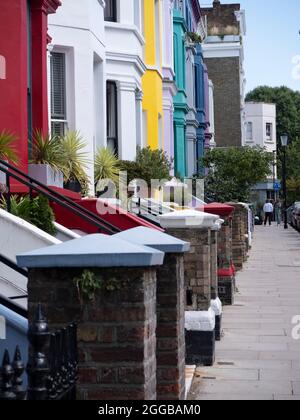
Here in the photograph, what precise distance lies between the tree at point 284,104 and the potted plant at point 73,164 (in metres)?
93.4

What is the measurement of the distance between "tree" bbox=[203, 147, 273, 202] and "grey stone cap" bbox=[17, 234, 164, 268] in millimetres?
26987

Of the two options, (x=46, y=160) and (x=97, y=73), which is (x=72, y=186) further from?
(x=97, y=73)

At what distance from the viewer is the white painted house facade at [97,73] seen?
59.2ft

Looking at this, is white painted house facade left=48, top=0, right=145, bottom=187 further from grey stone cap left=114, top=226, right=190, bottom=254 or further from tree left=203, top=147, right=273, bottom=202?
tree left=203, top=147, right=273, bottom=202

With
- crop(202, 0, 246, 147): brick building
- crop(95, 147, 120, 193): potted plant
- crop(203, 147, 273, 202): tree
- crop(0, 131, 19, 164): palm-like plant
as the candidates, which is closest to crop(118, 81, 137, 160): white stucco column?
crop(95, 147, 120, 193): potted plant

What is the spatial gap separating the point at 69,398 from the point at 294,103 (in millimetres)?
107714

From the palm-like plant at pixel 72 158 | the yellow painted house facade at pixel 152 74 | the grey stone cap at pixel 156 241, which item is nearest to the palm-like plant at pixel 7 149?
the palm-like plant at pixel 72 158

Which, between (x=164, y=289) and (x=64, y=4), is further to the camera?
(x=64, y=4)

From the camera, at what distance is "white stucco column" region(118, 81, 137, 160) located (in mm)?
22531

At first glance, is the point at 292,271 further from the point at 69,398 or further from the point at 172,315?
the point at 69,398

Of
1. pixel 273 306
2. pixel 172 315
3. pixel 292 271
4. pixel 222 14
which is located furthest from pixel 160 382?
pixel 222 14

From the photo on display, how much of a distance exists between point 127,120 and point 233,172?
1459 cm

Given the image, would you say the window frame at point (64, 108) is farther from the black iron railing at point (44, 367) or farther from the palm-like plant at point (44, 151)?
the black iron railing at point (44, 367)
